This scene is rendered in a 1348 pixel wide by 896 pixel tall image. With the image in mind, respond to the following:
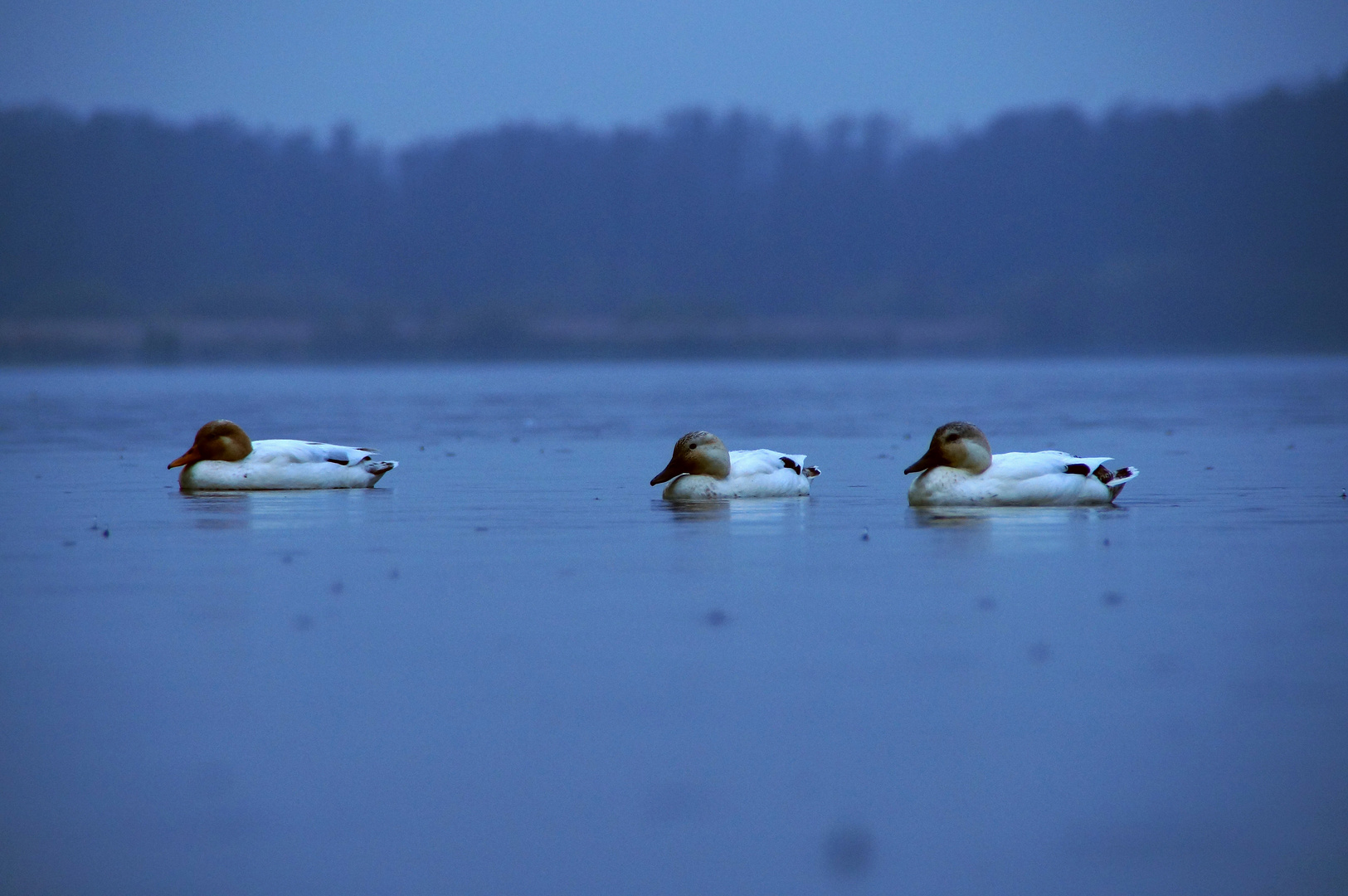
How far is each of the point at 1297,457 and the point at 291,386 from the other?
30.9m

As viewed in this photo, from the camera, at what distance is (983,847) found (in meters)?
4.75

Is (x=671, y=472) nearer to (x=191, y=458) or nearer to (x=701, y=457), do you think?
(x=701, y=457)

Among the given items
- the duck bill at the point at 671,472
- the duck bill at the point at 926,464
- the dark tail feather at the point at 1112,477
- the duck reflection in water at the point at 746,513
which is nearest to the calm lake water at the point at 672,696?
the duck reflection in water at the point at 746,513

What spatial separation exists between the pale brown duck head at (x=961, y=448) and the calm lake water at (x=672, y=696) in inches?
19.7

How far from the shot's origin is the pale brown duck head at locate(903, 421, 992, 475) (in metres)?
12.7

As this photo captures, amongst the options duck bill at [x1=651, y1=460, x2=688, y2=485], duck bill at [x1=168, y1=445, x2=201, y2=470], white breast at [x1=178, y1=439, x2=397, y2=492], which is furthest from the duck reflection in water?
duck bill at [x1=168, y1=445, x2=201, y2=470]

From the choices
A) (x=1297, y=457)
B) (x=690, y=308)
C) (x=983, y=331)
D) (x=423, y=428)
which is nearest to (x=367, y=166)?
(x=690, y=308)

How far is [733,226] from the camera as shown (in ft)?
397

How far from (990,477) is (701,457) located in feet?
7.04

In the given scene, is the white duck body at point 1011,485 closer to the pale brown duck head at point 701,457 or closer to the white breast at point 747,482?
the white breast at point 747,482

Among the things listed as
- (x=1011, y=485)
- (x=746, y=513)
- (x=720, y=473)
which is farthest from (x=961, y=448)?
(x=720, y=473)

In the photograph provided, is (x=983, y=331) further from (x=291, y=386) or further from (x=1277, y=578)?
(x=1277, y=578)

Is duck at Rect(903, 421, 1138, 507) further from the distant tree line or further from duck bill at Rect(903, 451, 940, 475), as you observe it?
the distant tree line

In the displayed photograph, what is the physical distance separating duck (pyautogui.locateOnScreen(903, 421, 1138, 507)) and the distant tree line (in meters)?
86.2
